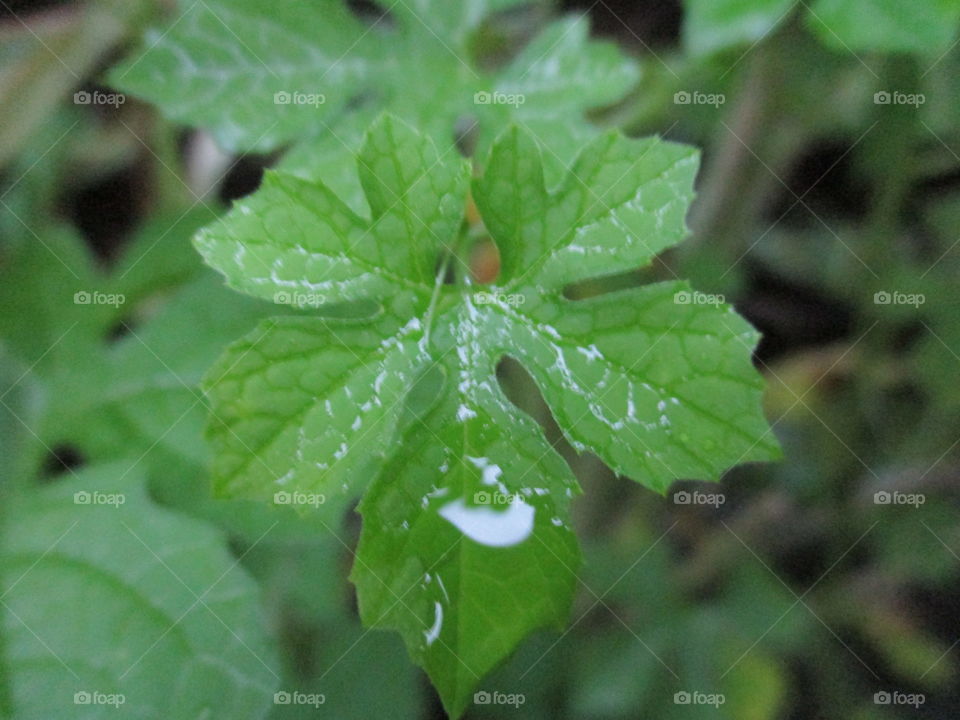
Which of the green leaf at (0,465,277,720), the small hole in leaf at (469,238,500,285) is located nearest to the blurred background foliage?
the green leaf at (0,465,277,720)

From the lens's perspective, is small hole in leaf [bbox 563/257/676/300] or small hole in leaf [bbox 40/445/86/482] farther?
small hole in leaf [bbox 563/257/676/300]

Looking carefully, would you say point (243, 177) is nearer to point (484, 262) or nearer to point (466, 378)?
point (484, 262)

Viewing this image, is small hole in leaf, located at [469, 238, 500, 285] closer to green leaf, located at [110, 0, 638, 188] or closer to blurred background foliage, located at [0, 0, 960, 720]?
blurred background foliage, located at [0, 0, 960, 720]

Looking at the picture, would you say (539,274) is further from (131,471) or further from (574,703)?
(574,703)

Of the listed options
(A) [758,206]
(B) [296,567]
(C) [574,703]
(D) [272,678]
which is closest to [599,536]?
(C) [574,703]

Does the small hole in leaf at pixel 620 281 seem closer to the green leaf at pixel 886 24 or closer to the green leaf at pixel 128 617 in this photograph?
the green leaf at pixel 886 24

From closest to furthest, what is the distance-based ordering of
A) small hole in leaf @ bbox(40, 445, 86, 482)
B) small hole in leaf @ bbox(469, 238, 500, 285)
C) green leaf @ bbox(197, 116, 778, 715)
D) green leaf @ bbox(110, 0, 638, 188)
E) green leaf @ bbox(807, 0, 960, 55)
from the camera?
green leaf @ bbox(197, 116, 778, 715)
green leaf @ bbox(807, 0, 960, 55)
green leaf @ bbox(110, 0, 638, 188)
small hole in leaf @ bbox(40, 445, 86, 482)
small hole in leaf @ bbox(469, 238, 500, 285)

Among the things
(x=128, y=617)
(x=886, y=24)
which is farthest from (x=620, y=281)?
(x=128, y=617)

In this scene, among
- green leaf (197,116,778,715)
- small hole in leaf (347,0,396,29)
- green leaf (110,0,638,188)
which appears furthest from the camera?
small hole in leaf (347,0,396,29)
